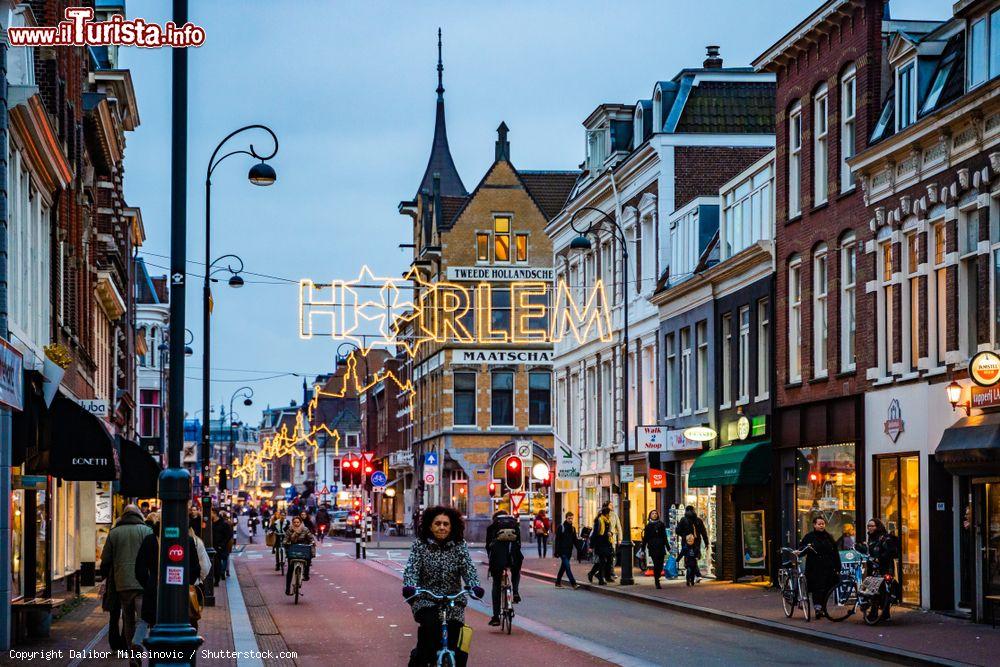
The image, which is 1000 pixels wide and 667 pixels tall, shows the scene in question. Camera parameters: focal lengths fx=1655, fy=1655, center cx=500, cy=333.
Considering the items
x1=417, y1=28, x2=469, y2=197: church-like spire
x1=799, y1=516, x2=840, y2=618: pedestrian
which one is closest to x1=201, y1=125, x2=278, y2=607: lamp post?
x1=799, y1=516, x2=840, y2=618: pedestrian

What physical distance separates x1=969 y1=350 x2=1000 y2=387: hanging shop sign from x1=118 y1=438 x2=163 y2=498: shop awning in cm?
1301

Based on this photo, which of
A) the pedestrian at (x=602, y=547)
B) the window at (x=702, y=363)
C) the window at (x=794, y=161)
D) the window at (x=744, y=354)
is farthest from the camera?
the window at (x=702, y=363)

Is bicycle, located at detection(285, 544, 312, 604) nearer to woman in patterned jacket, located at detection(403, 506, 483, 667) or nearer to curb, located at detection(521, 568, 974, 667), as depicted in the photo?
curb, located at detection(521, 568, 974, 667)

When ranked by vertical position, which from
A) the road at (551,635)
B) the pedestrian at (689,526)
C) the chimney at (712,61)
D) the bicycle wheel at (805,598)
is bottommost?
the road at (551,635)

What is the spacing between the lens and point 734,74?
4712 cm

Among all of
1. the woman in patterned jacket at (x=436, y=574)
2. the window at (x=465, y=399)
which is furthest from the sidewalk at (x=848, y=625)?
the window at (x=465, y=399)

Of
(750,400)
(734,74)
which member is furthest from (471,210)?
(750,400)

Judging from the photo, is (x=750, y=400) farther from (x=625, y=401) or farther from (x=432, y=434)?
(x=432, y=434)

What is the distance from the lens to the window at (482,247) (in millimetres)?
80312

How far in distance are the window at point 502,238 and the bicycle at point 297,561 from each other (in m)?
48.2

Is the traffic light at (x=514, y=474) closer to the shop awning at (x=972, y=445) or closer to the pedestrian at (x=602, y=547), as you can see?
the pedestrian at (x=602, y=547)

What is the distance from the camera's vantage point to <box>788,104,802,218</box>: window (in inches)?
1355

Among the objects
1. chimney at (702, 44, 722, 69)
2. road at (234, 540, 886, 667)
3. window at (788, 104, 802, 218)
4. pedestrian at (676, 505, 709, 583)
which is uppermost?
chimney at (702, 44, 722, 69)

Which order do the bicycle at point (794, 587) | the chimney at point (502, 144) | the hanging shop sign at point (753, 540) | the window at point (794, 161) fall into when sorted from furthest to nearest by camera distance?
the chimney at point (502, 144), the hanging shop sign at point (753, 540), the window at point (794, 161), the bicycle at point (794, 587)
